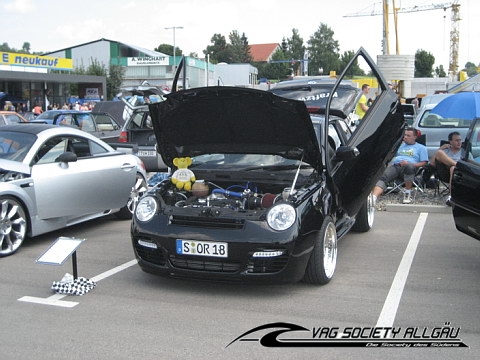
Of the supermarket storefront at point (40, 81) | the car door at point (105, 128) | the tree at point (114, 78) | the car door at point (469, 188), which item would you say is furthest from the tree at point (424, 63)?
the car door at point (469, 188)

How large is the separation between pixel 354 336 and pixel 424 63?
99688 millimetres

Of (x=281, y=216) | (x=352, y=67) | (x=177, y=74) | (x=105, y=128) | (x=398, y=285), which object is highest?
(x=352, y=67)

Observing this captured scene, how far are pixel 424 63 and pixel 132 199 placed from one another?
3787 inches

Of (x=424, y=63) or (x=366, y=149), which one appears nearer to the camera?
(x=366, y=149)

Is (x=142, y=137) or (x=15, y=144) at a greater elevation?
(x=15, y=144)

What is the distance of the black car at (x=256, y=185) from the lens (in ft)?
16.1

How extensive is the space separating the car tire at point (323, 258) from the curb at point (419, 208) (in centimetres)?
420

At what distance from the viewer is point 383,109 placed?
21.2 feet

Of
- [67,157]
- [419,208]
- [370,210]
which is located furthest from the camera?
[419,208]

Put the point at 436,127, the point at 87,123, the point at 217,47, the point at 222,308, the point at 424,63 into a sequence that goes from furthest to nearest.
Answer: the point at 217,47, the point at 424,63, the point at 87,123, the point at 436,127, the point at 222,308

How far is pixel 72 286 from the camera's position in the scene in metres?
5.14

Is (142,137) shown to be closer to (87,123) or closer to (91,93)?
(87,123)

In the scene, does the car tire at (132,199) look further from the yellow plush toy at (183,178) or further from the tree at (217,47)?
the tree at (217,47)

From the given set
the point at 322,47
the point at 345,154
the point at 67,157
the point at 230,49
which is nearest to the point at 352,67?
the point at 345,154
